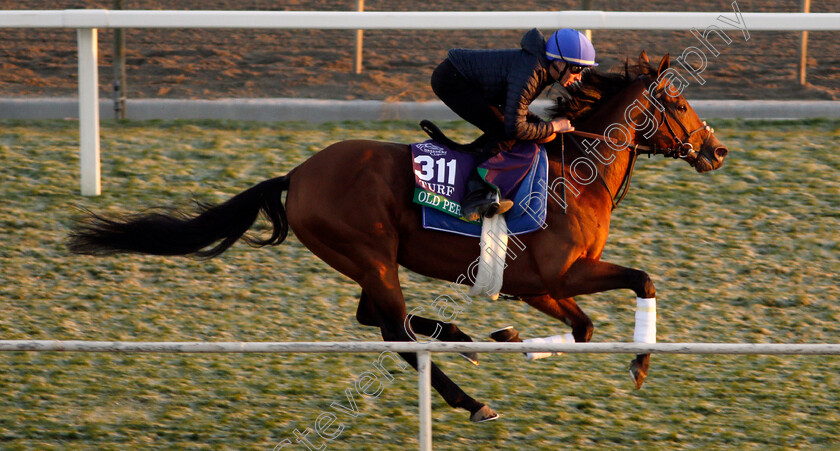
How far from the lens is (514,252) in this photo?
4.16 m

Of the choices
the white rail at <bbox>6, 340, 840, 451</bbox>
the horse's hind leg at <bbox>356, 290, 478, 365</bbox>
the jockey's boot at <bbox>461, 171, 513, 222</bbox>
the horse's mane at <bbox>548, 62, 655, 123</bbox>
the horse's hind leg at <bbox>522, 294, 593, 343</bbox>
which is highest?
the horse's mane at <bbox>548, 62, 655, 123</bbox>

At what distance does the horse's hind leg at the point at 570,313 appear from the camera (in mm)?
4332

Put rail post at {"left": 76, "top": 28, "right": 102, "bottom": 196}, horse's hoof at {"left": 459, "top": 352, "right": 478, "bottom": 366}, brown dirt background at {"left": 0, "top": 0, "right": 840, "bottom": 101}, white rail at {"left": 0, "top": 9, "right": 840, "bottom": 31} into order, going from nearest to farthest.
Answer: horse's hoof at {"left": 459, "top": 352, "right": 478, "bottom": 366}, rail post at {"left": 76, "top": 28, "right": 102, "bottom": 196}, white rail at {"left": 0, "top": 9, "right": 840, "bottom": 31}, brown dirt background at {"left": 0, "top": 0, "right": 840, "bottom": 101}

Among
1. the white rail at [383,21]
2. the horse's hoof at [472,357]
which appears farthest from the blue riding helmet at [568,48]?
the white rail at [383,21]

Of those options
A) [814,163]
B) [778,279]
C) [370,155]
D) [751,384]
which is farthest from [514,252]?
[814,163]

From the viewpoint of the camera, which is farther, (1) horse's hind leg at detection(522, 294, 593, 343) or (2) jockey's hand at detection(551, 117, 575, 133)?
(1) horse's hind leg at detection(522, 294, 593, 343)

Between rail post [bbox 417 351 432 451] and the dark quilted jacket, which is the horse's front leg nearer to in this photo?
the dark quilted jacket

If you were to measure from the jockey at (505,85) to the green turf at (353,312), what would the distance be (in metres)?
0.97

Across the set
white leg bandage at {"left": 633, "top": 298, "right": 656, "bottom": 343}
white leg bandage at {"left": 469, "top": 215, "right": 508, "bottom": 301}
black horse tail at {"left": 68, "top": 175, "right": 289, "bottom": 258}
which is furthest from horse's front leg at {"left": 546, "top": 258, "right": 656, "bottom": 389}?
black horse tail at {"left": 68, "top": 175, "right": 289, "bottom": 258}

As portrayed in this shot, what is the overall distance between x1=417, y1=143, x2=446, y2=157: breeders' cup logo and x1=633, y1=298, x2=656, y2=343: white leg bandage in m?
1.00

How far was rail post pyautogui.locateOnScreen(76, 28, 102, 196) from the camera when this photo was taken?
19.3 ft

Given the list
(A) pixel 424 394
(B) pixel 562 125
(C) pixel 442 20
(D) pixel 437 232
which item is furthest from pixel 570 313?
(C) pixel 442 20

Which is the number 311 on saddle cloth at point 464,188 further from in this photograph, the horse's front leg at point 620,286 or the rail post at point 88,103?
the rail post at point 88,103

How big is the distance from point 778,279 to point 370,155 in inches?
100
